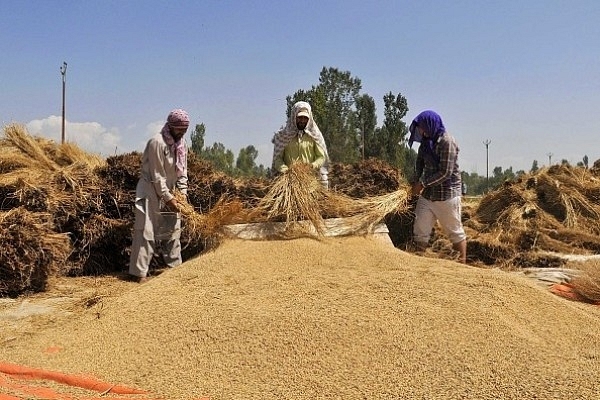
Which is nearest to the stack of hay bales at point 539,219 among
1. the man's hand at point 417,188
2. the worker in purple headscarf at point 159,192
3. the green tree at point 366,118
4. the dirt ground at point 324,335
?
the man's hand at point 417,188

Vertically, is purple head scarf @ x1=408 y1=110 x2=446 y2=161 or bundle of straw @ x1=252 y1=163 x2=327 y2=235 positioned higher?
purple head scarf @ x1=408 y1=110 x2=446 y2=161

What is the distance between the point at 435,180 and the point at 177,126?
6.81ft

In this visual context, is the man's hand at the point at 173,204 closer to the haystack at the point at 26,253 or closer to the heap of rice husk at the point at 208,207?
the heap of rice husk at the point at 208,207

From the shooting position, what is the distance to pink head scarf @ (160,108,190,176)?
4641mm

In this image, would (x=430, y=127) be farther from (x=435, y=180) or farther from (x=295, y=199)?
(x=295, y=199)

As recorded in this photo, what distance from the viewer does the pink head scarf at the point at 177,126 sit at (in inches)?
183

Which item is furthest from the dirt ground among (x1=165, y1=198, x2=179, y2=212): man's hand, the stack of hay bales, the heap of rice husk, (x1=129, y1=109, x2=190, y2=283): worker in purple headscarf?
the stack of hay bales

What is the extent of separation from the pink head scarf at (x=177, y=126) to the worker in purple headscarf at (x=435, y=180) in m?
1.84

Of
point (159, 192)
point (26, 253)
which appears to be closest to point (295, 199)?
point (159, 192)

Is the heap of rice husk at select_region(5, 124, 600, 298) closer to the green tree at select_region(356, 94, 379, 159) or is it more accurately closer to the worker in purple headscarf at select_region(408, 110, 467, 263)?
the worker in purple headscarf at select_region(408, 110, 467, 263)

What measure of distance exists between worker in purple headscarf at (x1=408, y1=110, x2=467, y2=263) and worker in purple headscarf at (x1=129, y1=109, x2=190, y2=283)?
190 cm

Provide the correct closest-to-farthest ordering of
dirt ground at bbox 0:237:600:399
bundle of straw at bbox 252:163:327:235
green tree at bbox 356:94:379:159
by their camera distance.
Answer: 1. dirt ground at bbox 0:237:600:399
2. bundle of straw at bbox 252:163:327:235
3. green tree at bbox 356:94:379:159

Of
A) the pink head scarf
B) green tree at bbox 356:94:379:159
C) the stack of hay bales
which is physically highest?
green tree at bbox 356:94:379:159

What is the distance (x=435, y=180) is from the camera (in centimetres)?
464
